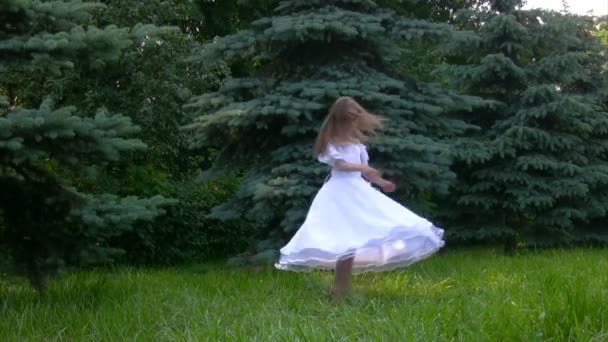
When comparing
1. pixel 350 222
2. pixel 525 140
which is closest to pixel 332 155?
pixel 350 222

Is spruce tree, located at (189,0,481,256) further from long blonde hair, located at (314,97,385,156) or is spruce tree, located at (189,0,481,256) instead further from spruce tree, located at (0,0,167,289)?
spruce tree, located at (0,0,167,289)

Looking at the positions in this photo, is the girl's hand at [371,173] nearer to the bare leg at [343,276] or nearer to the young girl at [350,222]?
the young girl at [350,222]

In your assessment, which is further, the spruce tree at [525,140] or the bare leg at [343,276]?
the spruce tree at [525,140]

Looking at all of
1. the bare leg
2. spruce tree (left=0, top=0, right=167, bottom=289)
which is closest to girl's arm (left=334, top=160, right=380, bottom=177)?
the bare leg

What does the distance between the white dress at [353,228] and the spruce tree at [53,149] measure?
1.34 meters

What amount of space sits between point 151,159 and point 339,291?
7110mm

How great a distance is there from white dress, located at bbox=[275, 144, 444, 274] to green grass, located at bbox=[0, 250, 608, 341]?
35cm

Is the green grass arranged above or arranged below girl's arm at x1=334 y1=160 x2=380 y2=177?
below

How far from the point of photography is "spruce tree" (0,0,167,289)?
5.62 m

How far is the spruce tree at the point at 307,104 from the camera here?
9.19 meters

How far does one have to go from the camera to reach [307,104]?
9094 millimetres

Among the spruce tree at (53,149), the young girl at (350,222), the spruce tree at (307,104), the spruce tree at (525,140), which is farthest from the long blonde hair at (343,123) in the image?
the spruce tree at (525,140)

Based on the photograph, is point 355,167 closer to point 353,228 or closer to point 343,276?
point 353,228

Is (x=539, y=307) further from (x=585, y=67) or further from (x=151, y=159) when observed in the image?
(x=585, y=67)
